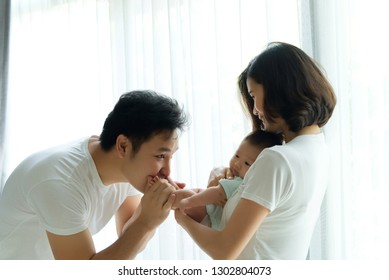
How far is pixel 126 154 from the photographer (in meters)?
1.58

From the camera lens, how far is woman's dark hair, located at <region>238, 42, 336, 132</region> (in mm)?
1303

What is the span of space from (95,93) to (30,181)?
118 cm

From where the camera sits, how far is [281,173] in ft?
3.97

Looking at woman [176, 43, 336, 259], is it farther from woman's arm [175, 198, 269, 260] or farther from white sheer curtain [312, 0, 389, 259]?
white sheer curtain [312, 0, 389, 259]

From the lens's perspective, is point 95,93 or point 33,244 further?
point 95,93

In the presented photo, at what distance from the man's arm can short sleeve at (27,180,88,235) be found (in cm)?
3

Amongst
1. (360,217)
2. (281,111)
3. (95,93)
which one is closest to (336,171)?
(360,217)

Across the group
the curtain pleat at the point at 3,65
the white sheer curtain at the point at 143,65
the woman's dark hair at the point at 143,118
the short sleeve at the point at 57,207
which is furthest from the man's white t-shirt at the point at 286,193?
the curtain pleat at the point at 3,65

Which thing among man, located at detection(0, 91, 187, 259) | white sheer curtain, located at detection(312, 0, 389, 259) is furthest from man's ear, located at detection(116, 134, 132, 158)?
white sheer curtain, located at detection(312, 0, 389, 259)

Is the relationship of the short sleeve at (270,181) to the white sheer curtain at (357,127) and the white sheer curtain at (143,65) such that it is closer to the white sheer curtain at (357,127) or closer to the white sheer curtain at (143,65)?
the white sheer curtain at (357,127)

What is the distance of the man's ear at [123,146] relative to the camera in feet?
5.11

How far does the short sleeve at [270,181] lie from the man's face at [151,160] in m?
0.41

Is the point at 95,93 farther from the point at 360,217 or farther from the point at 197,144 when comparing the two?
the point at 360,217

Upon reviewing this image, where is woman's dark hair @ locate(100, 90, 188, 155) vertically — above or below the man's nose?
above
